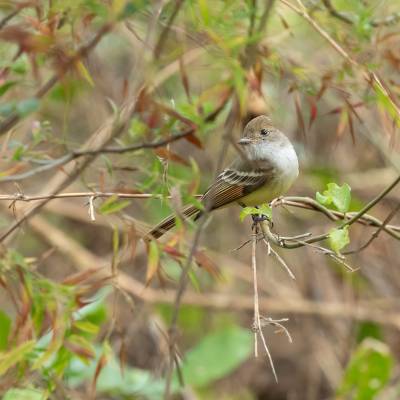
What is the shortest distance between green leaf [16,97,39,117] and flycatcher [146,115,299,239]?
6.39ft

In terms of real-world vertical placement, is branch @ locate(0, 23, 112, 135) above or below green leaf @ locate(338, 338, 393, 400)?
above

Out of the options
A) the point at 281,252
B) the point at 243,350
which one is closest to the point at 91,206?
the point at 243,350

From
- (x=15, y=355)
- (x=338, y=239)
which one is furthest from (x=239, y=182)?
(x=15, y=355)

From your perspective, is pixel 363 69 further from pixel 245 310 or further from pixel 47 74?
pixel 245 310

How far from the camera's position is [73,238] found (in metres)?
6.95

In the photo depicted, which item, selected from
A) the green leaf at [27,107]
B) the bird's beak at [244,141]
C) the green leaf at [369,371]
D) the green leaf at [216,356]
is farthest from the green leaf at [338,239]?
the green leaf at [216,356]

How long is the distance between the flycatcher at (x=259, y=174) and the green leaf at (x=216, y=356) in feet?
4.53

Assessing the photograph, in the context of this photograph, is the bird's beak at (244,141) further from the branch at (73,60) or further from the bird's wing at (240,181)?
the branch at (73,60)

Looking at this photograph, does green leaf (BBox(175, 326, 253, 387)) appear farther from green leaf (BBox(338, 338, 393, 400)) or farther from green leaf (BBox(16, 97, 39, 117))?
green leaf (BBox(16, 97, 39, 117))

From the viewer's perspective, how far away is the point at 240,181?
4316 mm

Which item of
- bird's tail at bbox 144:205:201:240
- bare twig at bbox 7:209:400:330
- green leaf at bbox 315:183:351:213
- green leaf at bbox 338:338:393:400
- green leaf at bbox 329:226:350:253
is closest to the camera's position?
green leaf at bbox 329:226:350:253

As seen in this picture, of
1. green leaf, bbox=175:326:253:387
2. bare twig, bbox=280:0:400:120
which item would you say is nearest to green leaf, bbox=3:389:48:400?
bare twig, bbox=280:0:400:120

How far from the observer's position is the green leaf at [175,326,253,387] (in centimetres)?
535

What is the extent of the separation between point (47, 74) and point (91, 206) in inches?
124
